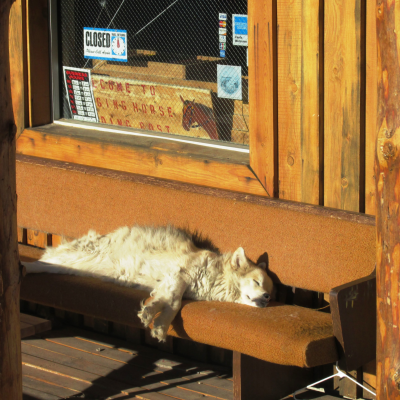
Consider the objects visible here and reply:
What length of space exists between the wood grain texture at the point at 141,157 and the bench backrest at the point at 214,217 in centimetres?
15

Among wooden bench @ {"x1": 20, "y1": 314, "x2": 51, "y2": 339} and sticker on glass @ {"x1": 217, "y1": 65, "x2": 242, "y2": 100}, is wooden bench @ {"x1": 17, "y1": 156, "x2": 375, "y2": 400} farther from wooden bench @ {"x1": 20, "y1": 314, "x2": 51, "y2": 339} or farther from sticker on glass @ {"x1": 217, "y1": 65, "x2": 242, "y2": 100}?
sticker on glass @ {"x1": 217, "y1": 65, "x2": 242, "y2": 100}

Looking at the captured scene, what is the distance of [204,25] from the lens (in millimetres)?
4602

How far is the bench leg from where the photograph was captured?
365 cm

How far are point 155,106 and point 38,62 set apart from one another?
1170 millimetres

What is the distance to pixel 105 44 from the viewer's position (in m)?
5.21

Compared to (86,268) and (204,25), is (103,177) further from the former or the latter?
(204,25)

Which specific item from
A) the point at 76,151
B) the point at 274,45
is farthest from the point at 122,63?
the point at 274,45

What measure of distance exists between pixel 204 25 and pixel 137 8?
68cm

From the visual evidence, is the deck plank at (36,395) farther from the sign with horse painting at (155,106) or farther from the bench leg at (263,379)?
the sign with horse painting at (155,106)

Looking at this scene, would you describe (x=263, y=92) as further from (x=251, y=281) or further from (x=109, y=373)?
(x=109, y=373)

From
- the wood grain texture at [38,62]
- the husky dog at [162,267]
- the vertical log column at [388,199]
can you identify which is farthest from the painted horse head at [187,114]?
the vertical log column at [388,199]

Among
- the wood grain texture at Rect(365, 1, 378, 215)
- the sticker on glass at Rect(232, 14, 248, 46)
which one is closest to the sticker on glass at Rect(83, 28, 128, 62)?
the sticker on glass at Rect(232, 14, 248, 46)

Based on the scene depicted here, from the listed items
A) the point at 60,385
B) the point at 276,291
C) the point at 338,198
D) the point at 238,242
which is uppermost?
the point at 338,198

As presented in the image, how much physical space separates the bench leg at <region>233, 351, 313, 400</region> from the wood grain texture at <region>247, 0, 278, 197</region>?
1.10m
